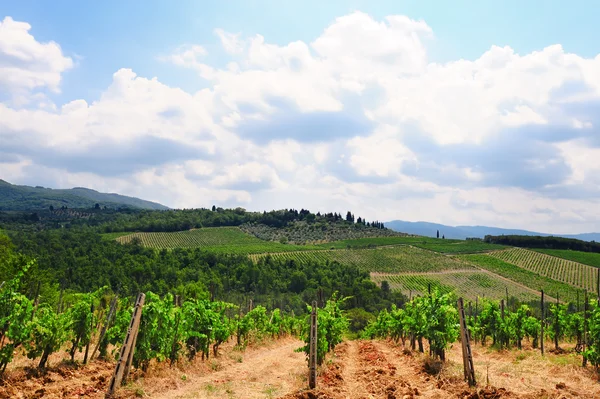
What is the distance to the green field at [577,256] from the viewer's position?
347 ft

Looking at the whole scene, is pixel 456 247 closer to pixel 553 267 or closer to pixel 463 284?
pixel 553 267

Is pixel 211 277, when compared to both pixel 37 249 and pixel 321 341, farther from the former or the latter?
pixel 321 341

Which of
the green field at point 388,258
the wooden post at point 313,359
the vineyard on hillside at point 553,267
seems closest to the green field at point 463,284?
the green field at point 388,258

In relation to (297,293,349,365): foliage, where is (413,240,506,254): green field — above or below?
below

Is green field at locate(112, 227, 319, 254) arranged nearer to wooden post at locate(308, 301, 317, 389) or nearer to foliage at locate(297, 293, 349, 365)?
foliage at locate(297, 293, 349, 365)

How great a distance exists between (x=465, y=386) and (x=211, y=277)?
8553 centimetres

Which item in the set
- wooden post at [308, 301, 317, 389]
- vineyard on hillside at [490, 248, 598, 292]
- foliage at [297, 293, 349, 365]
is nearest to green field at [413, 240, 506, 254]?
vineyard on hillside at [490, 248, 598, 292]

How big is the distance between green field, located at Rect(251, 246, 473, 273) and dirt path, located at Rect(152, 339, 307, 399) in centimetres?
9244

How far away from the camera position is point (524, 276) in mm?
94375

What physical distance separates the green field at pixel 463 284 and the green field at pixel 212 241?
142 feet

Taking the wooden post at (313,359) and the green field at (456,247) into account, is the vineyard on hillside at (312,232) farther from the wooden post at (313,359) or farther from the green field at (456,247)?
the wooden post at (313,359)

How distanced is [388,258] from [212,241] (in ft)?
213

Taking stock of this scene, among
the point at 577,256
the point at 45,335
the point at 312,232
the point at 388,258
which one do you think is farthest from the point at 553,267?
the point at 45,335

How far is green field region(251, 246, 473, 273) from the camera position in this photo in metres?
105
